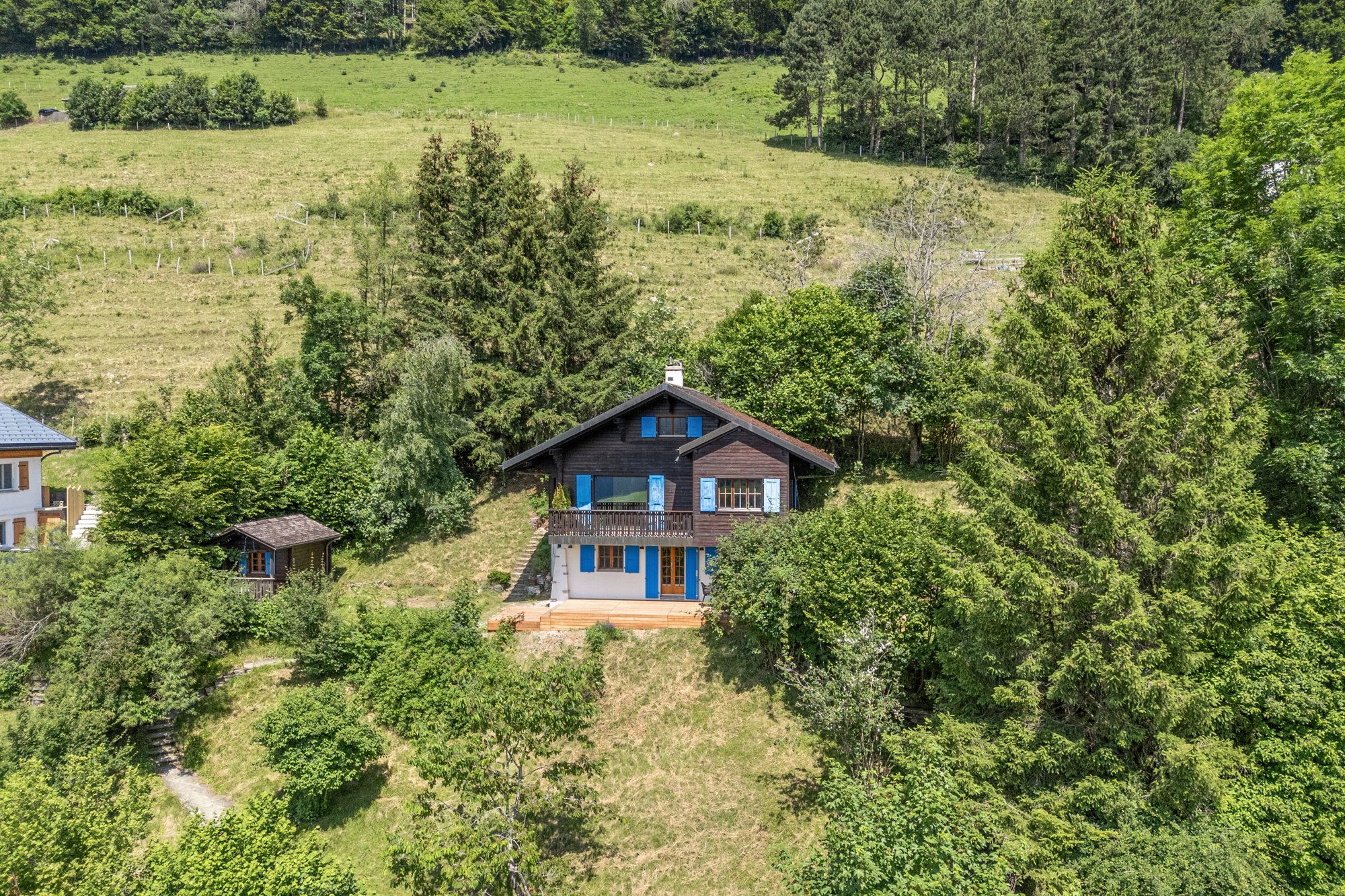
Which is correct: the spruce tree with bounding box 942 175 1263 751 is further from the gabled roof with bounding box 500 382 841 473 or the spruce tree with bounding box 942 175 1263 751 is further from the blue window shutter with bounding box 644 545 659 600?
the blue window shutter with bounding box 644 545 659 600

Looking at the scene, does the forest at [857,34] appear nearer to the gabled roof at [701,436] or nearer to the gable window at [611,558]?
the gabled roof at [701,436]

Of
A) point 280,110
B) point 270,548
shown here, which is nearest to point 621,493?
point 270,548

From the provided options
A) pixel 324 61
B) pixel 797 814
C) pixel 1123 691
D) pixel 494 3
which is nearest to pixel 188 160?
pixel 324 61

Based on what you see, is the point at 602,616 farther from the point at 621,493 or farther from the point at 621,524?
the point at 621,493

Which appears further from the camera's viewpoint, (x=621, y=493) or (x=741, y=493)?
(x=621, y=493)

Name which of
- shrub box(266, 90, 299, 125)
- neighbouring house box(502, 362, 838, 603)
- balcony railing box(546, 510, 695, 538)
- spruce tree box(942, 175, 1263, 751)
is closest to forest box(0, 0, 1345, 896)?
spruce tree box(942, 175, 1263, 751)

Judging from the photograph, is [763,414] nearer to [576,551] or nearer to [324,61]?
[576,551]
